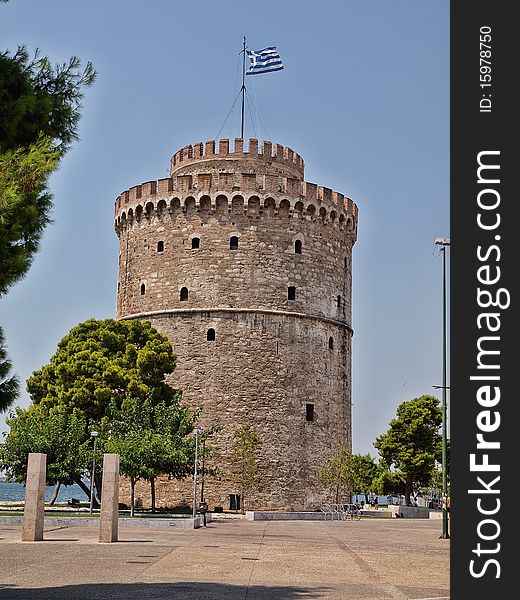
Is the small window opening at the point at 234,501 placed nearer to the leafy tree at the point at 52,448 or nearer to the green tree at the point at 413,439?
the leafy tree at the point at 52,448

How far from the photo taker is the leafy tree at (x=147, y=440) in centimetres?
2964

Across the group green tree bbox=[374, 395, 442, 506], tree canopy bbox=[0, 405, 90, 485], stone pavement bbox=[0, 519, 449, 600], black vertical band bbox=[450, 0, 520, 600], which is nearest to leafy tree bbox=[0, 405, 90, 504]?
tree canopy bbox=[0, 405, 90, 485]

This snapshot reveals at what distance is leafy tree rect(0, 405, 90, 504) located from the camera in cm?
3152

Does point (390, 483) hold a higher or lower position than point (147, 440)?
lower

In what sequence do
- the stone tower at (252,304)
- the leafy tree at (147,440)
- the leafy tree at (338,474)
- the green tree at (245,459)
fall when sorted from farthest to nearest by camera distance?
the leafy tree at (338,474) → the stone tower at (252,304) → the green tree at (245,459) → the leafy tree at (147,440)

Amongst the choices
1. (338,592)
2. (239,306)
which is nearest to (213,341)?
(239,306)

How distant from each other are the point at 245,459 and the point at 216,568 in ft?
83.9

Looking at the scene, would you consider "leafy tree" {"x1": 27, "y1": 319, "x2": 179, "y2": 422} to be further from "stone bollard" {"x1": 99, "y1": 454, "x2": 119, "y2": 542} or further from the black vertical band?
the black vertical band

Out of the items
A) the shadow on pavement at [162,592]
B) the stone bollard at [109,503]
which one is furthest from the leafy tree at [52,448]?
the shadow on pavement at [162,592]

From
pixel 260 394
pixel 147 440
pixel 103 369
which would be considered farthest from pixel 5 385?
pixel 260 394

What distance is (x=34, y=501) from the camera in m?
19.1

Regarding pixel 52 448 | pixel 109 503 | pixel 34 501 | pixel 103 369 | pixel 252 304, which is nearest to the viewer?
pixel 34 501

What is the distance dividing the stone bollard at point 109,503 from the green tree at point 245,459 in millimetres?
19313

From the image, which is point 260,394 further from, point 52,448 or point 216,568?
point 216,568
